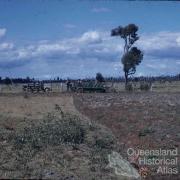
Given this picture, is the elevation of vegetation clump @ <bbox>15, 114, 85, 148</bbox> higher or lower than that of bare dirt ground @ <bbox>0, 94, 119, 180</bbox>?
higher

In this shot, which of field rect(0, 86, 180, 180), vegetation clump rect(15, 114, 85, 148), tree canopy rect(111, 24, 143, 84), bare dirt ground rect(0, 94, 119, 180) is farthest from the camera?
tree canopy rect(111, 24, 143, 84)

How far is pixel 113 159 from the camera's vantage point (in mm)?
13516

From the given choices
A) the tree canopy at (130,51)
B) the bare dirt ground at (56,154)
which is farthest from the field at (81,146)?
the tree canopy at (130,51)

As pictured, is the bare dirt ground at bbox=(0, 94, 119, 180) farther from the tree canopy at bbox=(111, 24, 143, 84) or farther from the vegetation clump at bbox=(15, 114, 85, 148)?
the tree canopy at bbox=(111, 24, 143, 84)

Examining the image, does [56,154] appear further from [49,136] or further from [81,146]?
[49,136]

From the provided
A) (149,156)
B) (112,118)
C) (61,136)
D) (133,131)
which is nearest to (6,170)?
(149,156)

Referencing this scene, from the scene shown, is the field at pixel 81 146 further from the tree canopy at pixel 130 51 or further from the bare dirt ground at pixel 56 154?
the tree canopy at pixel 130 51

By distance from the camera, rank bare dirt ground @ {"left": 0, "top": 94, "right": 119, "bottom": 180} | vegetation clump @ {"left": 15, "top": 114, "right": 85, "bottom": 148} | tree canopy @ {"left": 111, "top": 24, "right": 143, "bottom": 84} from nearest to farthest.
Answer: bare dirt ground @ {"left": 0, "top": 94, "right": 119, "bottom": 180} < vegetation clump @ {"left": 15, "top": 114, "right": 85, "bottom": 148} < tree canopy @ {"left": 111, "top": 24, "right": 143, "bottom": 84}

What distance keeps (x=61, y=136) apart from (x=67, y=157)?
3.13 m

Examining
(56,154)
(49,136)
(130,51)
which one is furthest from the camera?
(130,51)

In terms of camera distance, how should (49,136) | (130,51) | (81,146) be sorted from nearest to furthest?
(81,146), (49,136), (130,51)

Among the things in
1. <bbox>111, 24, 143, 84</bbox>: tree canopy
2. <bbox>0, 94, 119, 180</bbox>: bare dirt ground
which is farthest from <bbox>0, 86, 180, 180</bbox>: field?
<bbox>111, 24, 143, 84</bbox>: tree canopy

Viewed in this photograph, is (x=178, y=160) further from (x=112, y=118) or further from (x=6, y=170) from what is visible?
(x=112, y=118)

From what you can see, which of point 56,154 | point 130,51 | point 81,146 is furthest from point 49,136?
point 130,51
